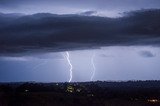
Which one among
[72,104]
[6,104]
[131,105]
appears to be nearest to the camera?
[6,104]

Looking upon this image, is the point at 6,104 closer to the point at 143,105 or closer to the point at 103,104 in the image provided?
the point at 103,104

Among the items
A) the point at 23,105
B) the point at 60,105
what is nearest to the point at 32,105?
the point at 23,105

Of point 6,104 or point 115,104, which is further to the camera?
point 115,104

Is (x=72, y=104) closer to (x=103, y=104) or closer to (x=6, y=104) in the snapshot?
(x=103, y=104)

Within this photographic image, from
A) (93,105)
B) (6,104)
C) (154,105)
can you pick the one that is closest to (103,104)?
(93,105)

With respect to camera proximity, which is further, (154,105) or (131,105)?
(154,105)

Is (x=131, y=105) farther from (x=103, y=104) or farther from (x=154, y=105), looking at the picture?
(x=154, y=105)

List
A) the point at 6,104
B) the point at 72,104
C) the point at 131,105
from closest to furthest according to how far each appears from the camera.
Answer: the point at 6,104, the point at 131,105, the point at 72,104


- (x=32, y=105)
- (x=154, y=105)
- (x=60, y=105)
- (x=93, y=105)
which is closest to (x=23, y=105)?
(x=32, y=105)
